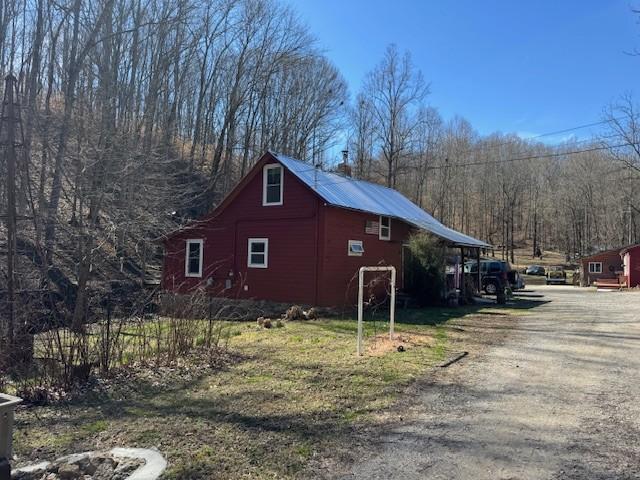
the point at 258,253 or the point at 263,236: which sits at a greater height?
the point at 263,236

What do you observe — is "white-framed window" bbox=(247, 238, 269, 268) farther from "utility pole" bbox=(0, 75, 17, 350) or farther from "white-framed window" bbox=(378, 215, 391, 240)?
"utility pole" bbox=(0, 75, 17, 350)

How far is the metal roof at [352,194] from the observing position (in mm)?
17969

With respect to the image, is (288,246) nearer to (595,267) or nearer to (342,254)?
(342,254)

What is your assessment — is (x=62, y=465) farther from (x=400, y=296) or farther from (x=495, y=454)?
(x=400, y=296)

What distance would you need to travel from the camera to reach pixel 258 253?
18.9m

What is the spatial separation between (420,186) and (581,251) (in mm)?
29582

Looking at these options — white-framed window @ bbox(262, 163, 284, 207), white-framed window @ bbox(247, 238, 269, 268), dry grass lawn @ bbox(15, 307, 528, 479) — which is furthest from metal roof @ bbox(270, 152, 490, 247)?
dry grass lawn @ bbox(15, 307, 528, 479)

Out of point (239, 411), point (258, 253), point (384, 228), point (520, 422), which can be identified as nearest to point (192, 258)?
point (258, 253)

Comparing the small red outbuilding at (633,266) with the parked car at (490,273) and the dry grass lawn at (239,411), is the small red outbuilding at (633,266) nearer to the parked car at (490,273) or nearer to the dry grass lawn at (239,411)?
the parked car at (490,273)

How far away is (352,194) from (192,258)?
709cm

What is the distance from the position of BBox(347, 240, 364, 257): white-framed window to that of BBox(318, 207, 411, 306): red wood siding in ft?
0.46

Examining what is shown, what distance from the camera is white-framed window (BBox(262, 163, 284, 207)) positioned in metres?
18.6

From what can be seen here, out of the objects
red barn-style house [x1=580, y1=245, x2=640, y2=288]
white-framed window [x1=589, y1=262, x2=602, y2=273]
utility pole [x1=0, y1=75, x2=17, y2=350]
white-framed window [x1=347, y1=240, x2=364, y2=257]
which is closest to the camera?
utility pole [x1=0, y1=75, x2=17, y2=350]

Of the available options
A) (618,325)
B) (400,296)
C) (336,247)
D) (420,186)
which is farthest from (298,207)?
(420,186)
